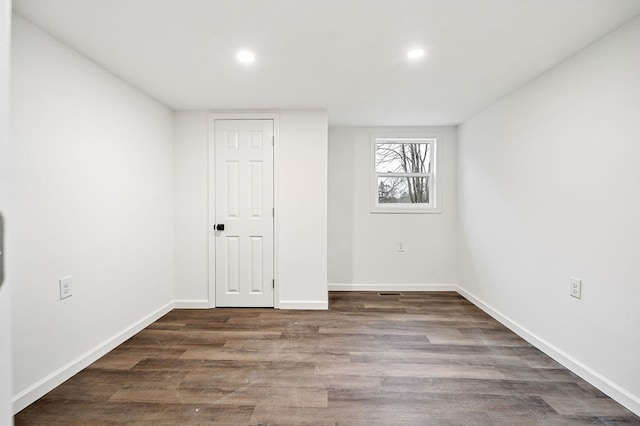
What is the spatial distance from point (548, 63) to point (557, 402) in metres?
2.33

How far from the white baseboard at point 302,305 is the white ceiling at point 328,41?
2.22 meters

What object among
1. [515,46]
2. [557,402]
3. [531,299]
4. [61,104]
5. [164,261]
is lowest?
[557,402]

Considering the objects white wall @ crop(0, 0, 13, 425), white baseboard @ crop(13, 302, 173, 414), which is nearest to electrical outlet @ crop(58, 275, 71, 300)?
white baseboard @ crop(13, 302, 173, 414)

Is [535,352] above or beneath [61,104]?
beneath

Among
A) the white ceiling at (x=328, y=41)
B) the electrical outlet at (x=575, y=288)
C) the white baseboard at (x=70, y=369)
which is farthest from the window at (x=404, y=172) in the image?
the white baseboard at (x=70, y=369)

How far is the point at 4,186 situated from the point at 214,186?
2490 mm

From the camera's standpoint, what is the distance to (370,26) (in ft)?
5.91

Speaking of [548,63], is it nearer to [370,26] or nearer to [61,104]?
[370,26]

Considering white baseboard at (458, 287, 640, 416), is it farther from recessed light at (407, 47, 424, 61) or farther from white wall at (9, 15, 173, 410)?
white wall at (9, 15, 173, 410)

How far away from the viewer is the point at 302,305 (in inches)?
134

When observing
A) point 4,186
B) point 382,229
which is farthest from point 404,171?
point 4,186

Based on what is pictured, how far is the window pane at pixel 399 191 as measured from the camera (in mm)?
4223

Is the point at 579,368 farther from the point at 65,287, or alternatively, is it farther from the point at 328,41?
the point at 65,287

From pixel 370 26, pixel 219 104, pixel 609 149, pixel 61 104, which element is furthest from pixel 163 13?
pixel 609 149
